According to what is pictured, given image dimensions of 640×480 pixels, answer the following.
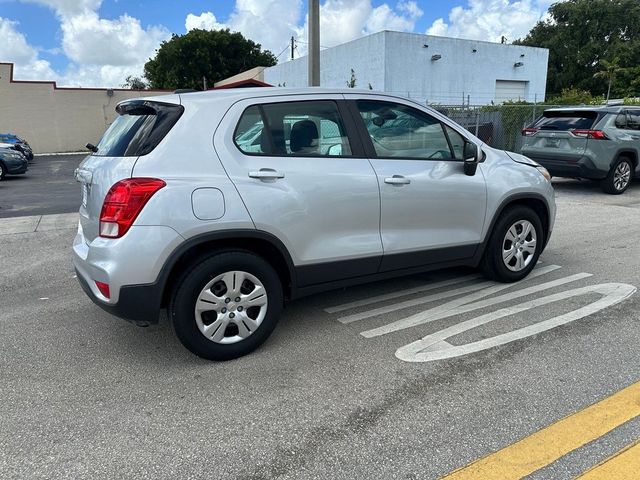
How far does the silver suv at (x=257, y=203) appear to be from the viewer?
3135mm

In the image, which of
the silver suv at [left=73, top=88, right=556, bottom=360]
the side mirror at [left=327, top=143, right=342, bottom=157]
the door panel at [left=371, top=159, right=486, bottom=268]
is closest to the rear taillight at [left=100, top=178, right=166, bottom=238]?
the silver suv at [left=73, top=88, right=556, bottom=360]

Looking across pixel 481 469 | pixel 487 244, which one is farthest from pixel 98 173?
pixel 487 244

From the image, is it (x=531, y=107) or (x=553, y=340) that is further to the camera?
(x=531, y=107)

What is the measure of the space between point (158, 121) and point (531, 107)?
1572 cm

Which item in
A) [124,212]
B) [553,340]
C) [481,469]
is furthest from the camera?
[553,340]

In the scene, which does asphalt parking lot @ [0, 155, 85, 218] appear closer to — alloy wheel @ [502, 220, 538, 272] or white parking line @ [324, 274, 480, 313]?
white parking line @ [324, 274, 480, 313]

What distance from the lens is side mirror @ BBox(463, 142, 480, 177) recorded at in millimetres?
4258

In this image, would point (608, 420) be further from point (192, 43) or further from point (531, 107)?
point (192, 43)

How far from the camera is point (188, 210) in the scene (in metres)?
3.14

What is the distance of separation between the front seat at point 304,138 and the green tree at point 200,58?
182 ft

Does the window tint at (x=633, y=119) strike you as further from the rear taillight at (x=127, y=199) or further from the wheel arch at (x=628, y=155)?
the rear taillight at (x=127, y=199)

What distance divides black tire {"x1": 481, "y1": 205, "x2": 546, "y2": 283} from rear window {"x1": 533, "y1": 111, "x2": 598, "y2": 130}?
6034 mm

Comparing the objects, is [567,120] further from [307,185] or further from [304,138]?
[307,185]

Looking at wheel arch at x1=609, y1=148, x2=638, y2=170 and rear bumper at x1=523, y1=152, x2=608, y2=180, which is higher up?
wheel arch at x1=609, y1=148, x2=638, y2=170
